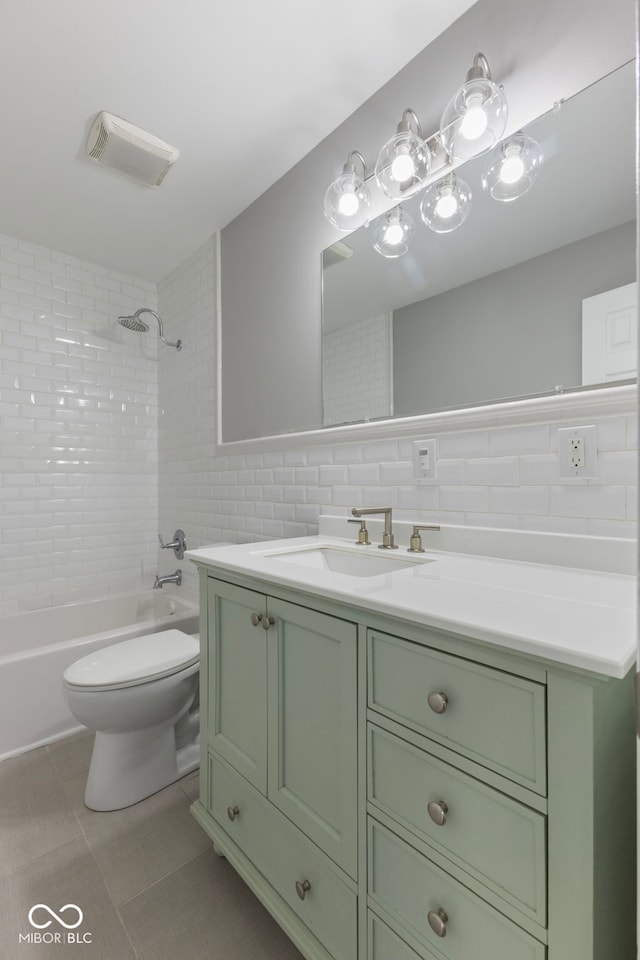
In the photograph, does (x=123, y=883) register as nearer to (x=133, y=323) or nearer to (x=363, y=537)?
(x=363, y=537)

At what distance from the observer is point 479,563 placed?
1081 mm

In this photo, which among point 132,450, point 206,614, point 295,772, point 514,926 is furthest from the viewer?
point 132,450

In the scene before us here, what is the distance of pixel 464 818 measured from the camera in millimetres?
639

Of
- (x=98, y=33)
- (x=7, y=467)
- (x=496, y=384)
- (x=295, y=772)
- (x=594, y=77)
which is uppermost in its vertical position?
(x=98, y=33)

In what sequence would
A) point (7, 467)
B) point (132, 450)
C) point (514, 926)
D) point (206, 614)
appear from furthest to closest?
point (132, 450) < point (7, 467) < point (206, 614) < point (514, 926)

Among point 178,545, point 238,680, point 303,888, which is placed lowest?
point 303,888

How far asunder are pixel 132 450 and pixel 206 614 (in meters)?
1.95

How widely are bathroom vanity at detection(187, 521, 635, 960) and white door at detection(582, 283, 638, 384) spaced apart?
45 centimetres

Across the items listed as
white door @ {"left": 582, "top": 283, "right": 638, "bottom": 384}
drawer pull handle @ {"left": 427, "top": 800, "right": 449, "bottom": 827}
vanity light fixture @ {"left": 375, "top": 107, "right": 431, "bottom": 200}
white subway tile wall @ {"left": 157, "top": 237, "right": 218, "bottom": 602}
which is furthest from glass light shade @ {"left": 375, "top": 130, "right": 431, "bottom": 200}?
drawer pull handle @ {"left": 427, "top": 800, "right": 449, "bottom": 827}

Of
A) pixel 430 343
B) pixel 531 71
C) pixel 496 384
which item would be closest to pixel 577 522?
pixel 496 384

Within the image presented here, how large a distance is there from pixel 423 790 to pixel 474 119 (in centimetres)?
156

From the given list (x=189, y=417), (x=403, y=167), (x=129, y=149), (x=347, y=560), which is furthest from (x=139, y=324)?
(x=347, y=560)

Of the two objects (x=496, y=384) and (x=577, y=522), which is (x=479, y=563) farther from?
(x=496, y=384)

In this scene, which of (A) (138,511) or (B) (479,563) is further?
(A) (138,511)
